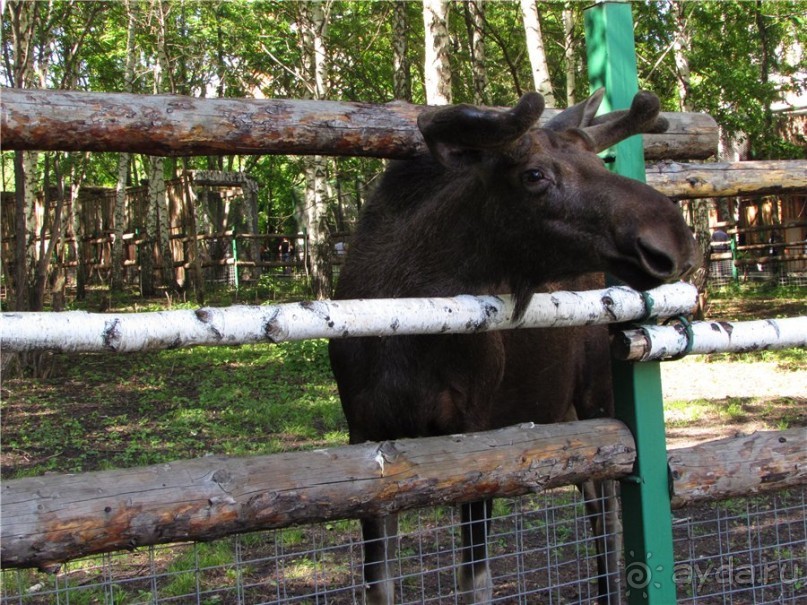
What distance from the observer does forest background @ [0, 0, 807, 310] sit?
13273 mm

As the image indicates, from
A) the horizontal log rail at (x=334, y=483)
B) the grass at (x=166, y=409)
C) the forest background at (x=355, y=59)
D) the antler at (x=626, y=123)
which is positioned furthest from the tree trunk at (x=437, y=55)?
the horizontal log rail at (x=334, y=483)

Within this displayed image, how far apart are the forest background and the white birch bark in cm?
693

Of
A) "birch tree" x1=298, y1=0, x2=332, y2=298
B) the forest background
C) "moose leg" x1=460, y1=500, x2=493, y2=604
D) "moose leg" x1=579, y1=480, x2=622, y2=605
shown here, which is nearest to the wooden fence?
"moose leg" x1=579, y1=480, x2=622, y2=605

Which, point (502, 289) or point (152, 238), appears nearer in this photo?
point (502, 289)

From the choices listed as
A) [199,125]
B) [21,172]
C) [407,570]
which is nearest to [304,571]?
[407,570]

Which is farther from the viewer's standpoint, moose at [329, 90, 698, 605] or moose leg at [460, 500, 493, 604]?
moose leg at [460, 500, 493, 604]

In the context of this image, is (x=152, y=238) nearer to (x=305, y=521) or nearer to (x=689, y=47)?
(x=689, y=47)

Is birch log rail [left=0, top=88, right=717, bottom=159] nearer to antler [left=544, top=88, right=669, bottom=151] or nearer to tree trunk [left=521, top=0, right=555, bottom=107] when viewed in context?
antler [left=544, top=88, right=669, bottom=151]

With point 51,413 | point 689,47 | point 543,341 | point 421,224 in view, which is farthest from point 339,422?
point 689,47

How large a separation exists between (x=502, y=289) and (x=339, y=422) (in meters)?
5.58

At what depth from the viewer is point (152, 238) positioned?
23.1 metres

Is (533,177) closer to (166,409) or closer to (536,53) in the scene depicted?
Answer: (166,409)

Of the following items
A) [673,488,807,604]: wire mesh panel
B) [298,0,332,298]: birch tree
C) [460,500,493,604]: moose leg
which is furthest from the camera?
[298,0,332,298]: birch tree

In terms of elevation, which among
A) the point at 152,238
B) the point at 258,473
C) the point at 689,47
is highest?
the point at 689,47
